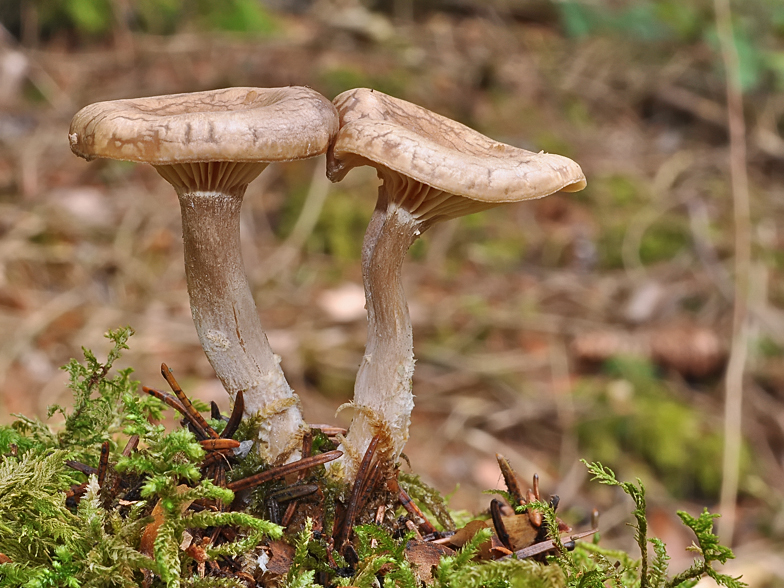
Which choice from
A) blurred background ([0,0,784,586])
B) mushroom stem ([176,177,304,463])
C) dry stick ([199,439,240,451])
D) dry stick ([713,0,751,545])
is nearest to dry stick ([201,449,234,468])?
dry stick ([199,439,240,451])

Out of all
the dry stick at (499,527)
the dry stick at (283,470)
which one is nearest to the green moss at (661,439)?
the dry stick at (499,527)

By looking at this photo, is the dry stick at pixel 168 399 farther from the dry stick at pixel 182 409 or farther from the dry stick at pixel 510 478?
the dry stick at pixel 510 478

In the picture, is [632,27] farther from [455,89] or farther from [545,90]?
[455,89]

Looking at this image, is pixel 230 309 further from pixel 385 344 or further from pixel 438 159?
pixel 438 159

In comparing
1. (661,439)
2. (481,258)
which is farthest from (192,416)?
(481,258)

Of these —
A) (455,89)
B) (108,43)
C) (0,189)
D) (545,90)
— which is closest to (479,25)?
(545,90)
